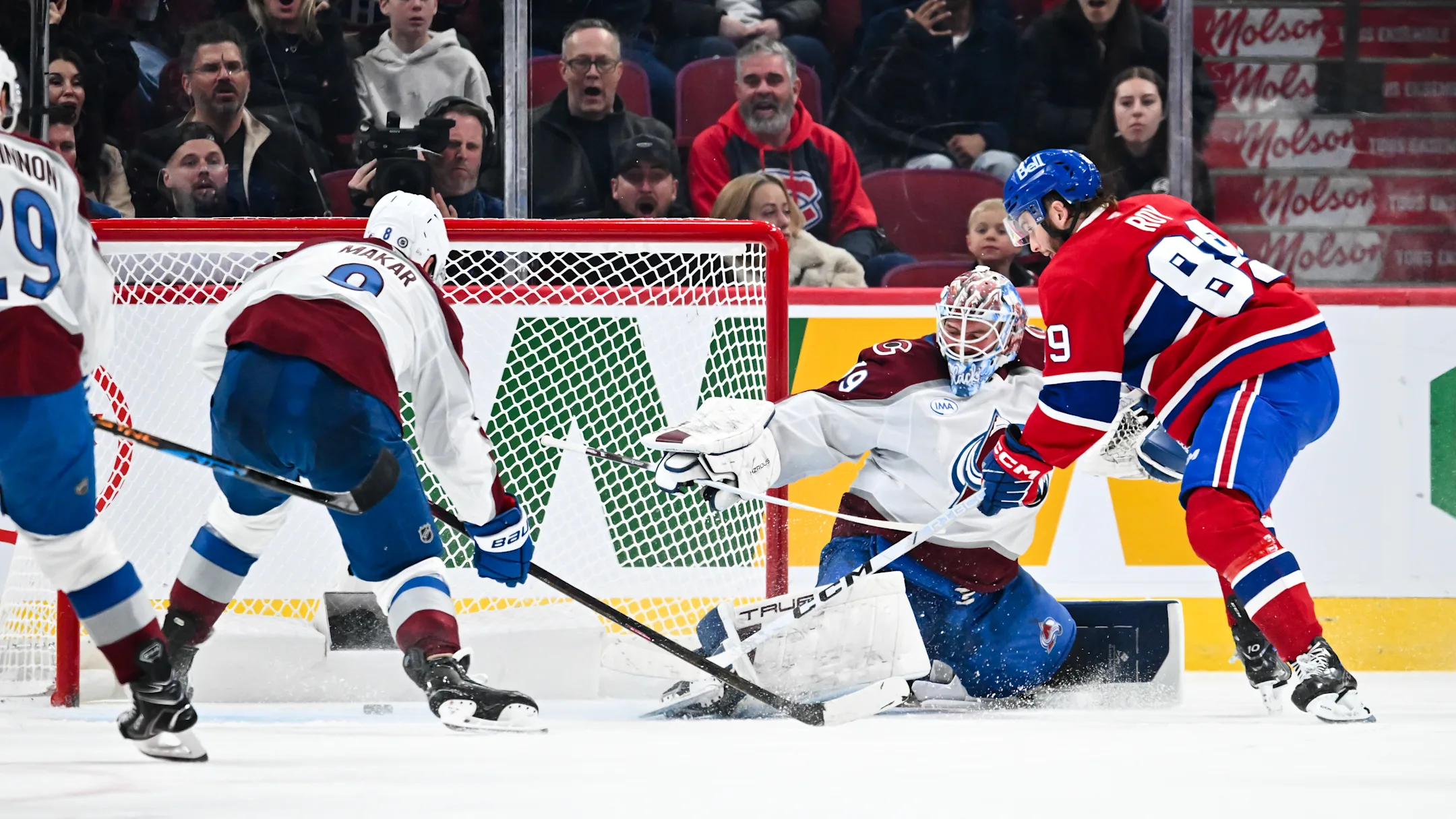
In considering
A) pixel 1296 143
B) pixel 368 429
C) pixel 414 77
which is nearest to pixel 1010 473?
pixel 368 429

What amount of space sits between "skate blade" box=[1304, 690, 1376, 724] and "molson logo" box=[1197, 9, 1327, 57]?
310 cm

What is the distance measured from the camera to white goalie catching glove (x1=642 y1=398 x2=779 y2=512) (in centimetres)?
324

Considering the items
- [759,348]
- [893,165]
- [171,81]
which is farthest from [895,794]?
[171,81]

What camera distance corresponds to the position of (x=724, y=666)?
3084 millimetres

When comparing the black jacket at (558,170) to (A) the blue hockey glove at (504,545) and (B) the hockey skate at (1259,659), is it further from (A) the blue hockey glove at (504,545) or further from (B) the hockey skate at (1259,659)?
(B) the hockey skate at (1259,659)

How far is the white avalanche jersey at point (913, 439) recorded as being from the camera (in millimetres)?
3305

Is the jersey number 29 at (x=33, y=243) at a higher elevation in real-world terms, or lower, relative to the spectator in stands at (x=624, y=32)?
lower

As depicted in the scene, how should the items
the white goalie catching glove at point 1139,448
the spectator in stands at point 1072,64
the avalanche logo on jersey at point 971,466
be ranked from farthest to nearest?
the spectator in stands at point 1072,64
the white goalie catching glove at point 1139,448
the avalanche logo on jersey at point 971,466

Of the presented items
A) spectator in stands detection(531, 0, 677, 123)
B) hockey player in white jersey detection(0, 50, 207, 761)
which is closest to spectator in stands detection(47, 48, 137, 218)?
spectator in stands detection(531, 0, 677, 123)

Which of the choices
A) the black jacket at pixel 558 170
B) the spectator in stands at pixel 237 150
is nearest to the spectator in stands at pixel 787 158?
the black jacket at pixel 558 170

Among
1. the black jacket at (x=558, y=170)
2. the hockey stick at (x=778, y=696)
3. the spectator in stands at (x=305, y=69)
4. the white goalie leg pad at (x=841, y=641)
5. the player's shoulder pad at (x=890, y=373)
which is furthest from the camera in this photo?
the spectator in stands at (x=305, y=69)

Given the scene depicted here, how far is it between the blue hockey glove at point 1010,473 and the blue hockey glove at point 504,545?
0.94 meters

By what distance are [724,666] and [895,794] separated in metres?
1.19

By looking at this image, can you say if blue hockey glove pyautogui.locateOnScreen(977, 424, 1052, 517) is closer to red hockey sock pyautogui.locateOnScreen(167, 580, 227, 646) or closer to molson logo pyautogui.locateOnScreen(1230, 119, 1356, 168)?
red hockey sock pyautogui.locateOnScreen(167, 580, 227, 646)
